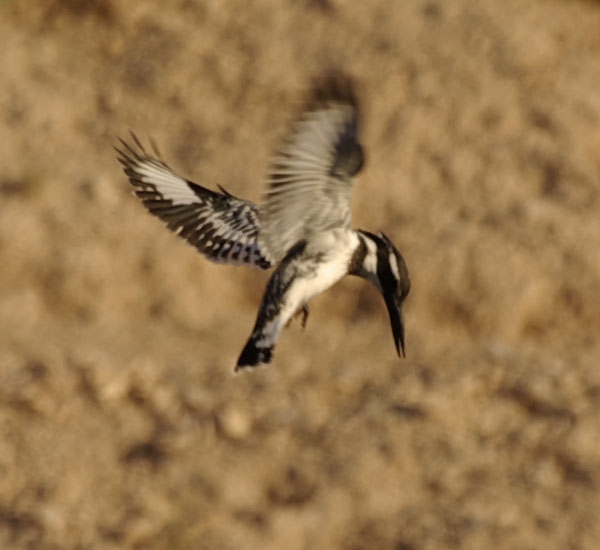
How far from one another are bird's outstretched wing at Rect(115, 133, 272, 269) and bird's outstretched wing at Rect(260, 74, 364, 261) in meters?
0.61

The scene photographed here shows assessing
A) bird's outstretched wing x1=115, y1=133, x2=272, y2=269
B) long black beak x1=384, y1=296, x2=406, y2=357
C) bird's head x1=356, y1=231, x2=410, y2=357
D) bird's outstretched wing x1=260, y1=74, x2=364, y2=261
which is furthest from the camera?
bird's outstretched wing x1=115, y1=133, x2=272, y2=269

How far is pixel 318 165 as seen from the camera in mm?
3791

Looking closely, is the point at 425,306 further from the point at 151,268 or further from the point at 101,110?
the point at 101,110

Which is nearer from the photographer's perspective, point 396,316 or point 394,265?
point 394,265

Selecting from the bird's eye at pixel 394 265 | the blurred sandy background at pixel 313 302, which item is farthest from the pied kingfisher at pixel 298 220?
the blurred sandy background at pixel 313 302

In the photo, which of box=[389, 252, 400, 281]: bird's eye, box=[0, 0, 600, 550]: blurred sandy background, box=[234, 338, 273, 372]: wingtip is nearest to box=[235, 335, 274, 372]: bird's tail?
box=[234, 338, 273, 372]: wingtip

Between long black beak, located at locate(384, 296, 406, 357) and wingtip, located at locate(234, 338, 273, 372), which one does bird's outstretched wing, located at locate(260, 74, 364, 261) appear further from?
wingtip, located at locate(234, 338, 273, 372)

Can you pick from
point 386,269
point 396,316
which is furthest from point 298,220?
point 396,316

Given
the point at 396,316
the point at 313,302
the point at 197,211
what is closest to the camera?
the point at 396,316

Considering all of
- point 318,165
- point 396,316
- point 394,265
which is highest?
point 318,165

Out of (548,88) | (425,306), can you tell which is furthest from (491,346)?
(548,88)

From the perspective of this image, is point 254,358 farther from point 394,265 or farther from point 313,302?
point 313,302

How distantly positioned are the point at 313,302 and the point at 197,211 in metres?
3.33

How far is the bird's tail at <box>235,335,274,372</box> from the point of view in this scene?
434cm
